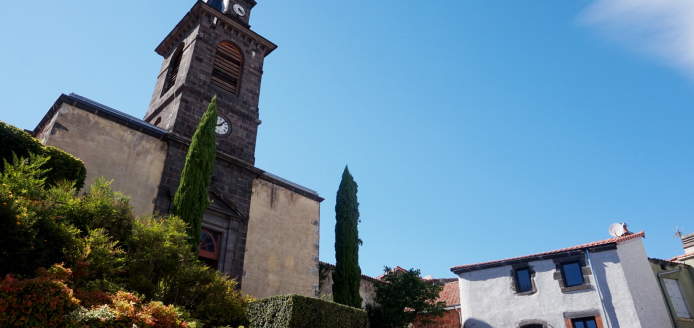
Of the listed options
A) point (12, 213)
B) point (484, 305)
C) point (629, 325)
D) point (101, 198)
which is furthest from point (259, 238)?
point (629, 325)

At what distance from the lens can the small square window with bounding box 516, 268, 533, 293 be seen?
18.5 meters

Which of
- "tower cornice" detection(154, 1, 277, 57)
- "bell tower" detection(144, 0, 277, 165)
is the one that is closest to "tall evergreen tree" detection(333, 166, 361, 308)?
"bell tower" detection(144, 0, 277, 165)

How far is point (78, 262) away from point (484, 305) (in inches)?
645

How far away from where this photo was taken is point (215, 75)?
1761cm

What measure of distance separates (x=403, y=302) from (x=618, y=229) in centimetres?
993

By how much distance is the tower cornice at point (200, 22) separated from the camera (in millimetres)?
17938

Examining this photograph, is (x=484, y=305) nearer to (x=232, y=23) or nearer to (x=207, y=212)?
(x=207, y=212)

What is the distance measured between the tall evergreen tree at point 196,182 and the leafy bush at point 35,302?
494cm

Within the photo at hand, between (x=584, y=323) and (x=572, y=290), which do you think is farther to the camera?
(x=572, y=290)

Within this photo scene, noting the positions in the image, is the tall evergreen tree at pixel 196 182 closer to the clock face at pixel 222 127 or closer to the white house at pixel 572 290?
the clock face at pixel 222 127

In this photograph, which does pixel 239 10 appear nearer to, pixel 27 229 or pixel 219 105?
pixel 219 105

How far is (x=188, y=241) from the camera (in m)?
11.4

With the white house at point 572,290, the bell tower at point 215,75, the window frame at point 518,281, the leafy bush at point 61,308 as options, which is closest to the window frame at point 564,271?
the white house at point 572,290

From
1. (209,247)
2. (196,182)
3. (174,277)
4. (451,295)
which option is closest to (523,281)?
(451,295)
